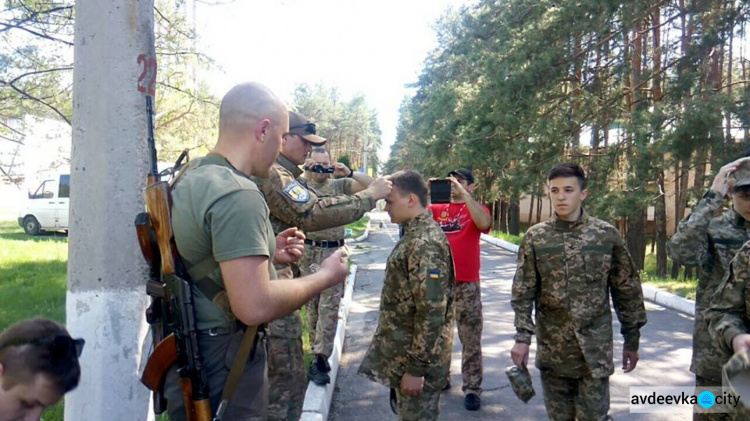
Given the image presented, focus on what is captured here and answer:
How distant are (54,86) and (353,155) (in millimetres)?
74065

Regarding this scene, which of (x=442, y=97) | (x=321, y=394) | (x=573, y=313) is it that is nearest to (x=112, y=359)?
(x=321, y=394)

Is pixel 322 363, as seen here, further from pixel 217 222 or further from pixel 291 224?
pixel 217 222

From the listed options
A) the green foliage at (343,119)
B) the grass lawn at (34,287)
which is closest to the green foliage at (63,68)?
the grass lawn at (34,287)

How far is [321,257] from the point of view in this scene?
598cm

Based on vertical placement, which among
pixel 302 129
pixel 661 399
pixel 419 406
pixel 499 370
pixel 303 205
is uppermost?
pixel 302 129

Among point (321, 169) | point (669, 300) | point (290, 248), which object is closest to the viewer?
point (290, 248)

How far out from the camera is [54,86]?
8883mm

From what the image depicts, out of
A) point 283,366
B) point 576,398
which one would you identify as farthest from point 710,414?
point 283,366

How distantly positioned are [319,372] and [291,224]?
7.80ft

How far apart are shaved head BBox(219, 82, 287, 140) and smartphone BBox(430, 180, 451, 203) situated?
3.30 meters

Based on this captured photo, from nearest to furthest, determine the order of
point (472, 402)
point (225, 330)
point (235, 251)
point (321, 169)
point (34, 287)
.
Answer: point (235, 251) → point (225, 330) → point (321, 169) → point (472, 402) → point (34, 287)

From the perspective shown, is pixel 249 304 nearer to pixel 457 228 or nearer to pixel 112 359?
pixel 112 359

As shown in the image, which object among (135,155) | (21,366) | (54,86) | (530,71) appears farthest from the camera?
(530,71)

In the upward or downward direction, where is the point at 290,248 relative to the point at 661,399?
upward
